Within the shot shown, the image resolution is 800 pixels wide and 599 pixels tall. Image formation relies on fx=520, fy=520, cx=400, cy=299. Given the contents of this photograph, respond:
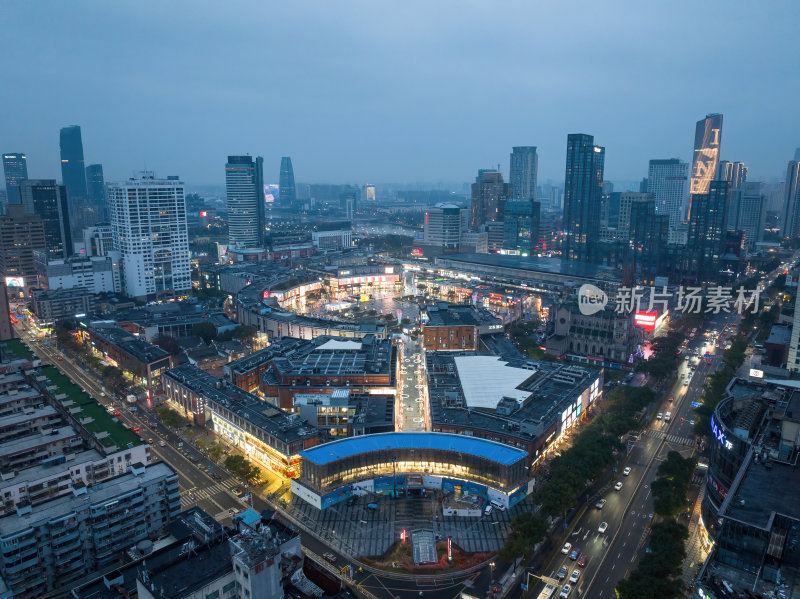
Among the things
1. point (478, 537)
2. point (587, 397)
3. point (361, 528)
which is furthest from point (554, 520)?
point (587, 397)

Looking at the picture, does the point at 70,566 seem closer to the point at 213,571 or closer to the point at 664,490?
the point at 213,571

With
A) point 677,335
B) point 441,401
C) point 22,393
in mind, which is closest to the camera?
point 22,393

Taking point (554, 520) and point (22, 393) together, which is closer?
point (554, 520)

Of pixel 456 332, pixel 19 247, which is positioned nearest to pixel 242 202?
pixel 19 247

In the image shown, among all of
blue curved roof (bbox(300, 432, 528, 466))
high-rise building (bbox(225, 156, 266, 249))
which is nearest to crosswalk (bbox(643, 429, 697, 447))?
blue curved roof (bbox(300, 432, 528, 466))
